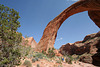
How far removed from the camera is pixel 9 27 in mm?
2783

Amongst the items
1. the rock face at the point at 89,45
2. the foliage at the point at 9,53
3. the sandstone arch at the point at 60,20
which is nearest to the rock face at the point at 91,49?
the rock face at the point at 89,45

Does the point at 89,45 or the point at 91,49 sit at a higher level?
the point at 89,45

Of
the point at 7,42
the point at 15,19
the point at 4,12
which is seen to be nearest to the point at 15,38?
the point at 7,42

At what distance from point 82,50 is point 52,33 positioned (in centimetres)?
2157

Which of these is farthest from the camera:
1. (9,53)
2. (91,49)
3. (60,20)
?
(91,49)

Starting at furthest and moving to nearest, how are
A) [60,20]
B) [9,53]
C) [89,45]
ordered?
[89,45], [60,20], [9,53]

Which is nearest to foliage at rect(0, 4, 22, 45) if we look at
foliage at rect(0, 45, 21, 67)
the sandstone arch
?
foliage at rect(0, 45, 21, 67)

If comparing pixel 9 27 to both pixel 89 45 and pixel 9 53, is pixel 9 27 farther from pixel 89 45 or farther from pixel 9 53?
pixel 89 45

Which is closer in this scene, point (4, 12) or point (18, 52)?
point (18, 52)

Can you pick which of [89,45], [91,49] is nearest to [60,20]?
[91,49]

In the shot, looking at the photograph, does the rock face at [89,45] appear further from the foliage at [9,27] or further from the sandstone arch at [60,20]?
the foliage at [9,27]

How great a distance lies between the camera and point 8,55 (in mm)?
2670

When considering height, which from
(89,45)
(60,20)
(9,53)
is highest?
(60,20)

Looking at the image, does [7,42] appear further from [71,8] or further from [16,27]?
[71,8]
